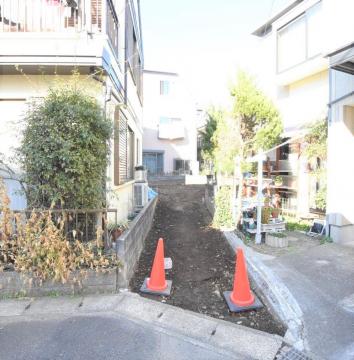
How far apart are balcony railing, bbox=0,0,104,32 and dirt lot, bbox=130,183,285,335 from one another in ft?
14.7

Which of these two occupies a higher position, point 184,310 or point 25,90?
point 25,90

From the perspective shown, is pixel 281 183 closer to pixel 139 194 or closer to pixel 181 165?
pixel 139 194

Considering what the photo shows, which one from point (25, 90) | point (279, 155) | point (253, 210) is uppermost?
point (25, 90)

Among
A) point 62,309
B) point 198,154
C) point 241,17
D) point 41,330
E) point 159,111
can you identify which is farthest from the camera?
point 198,154

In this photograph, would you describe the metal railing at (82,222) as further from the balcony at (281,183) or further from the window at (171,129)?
the window at (171,129)

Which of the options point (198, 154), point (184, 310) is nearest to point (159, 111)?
point (198, 154)

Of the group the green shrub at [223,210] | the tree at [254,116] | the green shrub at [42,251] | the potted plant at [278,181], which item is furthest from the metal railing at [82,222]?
the potted plant at [278,181]

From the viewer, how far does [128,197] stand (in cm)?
831

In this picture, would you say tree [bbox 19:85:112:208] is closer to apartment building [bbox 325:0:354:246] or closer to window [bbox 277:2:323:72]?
apartment building [bbox 325:0:354:246]

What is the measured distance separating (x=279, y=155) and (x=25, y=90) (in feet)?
28.9

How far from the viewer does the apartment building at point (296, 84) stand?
9.24m

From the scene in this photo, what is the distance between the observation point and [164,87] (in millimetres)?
26188

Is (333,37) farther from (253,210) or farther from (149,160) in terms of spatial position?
(149,160)

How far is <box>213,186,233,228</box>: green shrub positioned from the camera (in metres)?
7.95
